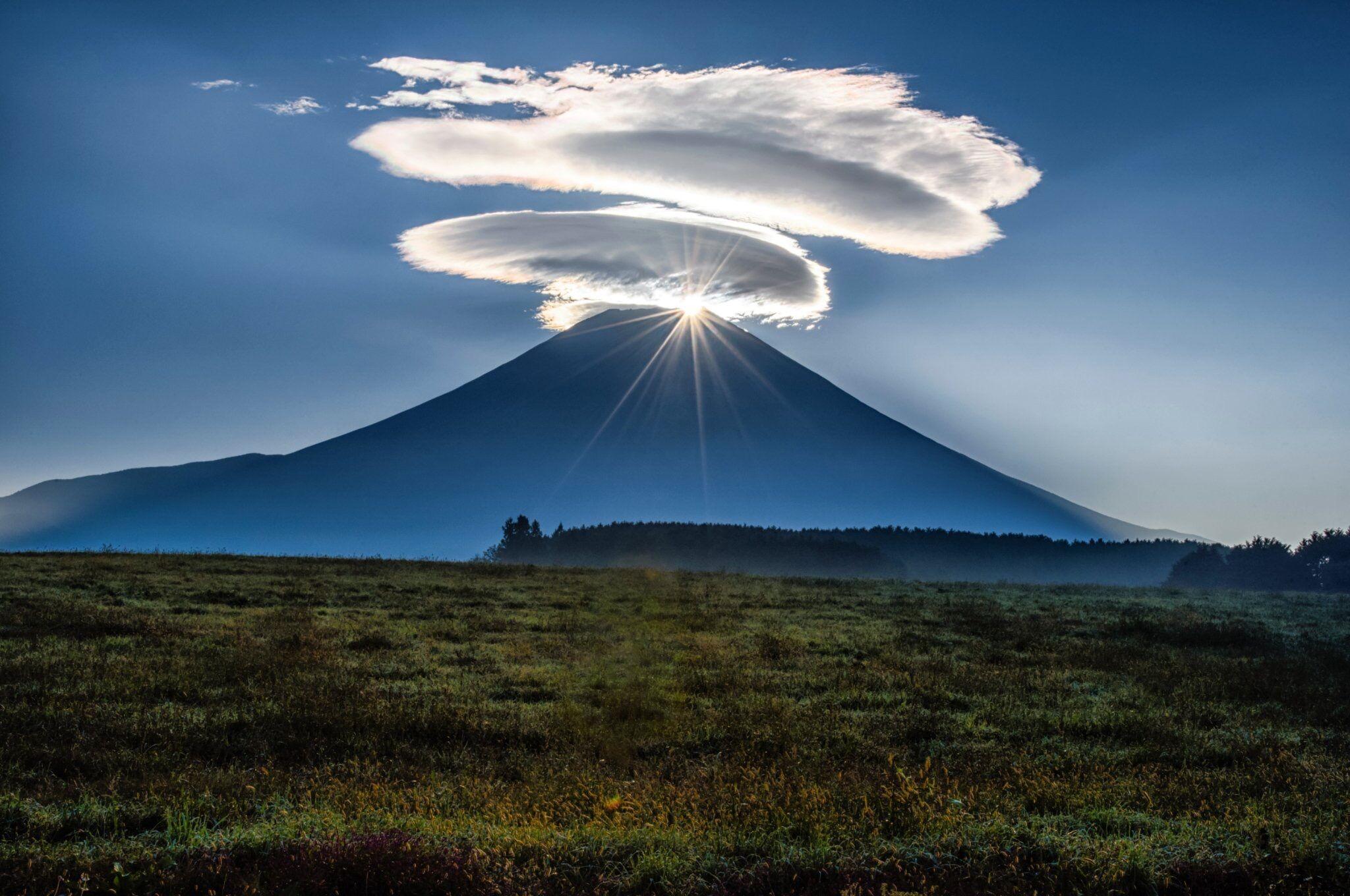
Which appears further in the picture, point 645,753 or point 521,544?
point 521,544

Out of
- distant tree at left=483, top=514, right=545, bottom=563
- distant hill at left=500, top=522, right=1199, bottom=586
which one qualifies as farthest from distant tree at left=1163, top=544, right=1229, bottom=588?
distant tree at left=483, top=514, right=545, bottom=563

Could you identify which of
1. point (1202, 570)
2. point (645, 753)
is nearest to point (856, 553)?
point (1202, 570)

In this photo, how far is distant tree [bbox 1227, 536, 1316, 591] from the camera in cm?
6919

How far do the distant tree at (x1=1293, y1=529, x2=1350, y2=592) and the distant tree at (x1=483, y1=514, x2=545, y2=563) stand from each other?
79.8 metres

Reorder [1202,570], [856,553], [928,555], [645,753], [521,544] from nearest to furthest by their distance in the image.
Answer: [645,753]
[1202,570]
[856,553]
[521,544]
[928,555]

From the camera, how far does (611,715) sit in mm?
12039

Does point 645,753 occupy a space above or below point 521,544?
above

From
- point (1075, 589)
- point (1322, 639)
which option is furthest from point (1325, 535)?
point (1322, 639)

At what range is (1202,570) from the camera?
85.8 m

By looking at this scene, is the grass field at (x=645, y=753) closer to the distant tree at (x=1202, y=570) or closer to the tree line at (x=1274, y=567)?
the tree line at (x=1274, y=567)

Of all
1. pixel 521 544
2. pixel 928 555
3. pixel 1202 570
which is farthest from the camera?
pixel 928 555

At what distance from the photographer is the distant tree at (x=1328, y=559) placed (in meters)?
62.0

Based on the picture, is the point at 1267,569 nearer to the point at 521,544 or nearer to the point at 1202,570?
the point at 1202,570

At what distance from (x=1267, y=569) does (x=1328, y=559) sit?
8.03 meters
